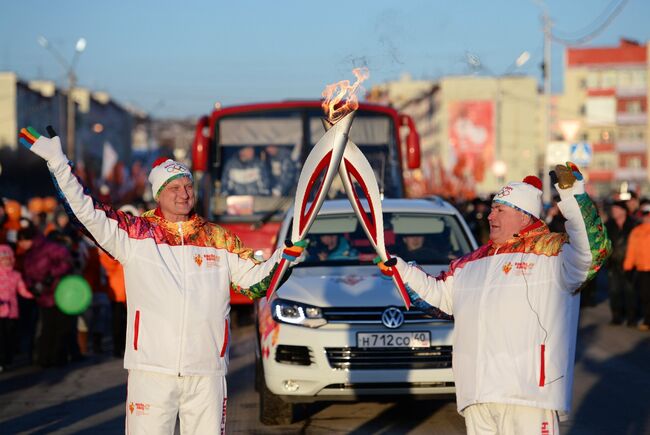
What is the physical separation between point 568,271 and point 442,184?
70.3 meters

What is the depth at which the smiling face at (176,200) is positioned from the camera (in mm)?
5613

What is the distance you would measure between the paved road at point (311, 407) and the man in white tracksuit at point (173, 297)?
11.2 feet

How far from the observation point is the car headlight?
878cm

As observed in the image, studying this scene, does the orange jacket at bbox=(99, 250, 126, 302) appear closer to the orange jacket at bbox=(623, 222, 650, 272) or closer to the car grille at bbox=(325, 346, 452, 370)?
the car grille at bbox=(325, 346, 452, 370)

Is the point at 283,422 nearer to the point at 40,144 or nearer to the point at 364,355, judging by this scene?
the point at 364,355

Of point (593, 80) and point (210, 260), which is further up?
point (593, 80)

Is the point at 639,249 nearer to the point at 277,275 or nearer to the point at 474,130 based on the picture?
the point at 277,275

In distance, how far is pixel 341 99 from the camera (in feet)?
18.9

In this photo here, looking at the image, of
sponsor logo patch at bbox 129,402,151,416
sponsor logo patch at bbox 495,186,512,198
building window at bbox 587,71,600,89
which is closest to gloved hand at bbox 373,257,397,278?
sponsor logo patch at bbox 495,186,512,198

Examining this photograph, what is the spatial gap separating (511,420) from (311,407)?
5033mm

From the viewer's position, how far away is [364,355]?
869 centimetres

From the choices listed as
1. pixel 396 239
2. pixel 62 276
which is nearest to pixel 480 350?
pixel 396 239

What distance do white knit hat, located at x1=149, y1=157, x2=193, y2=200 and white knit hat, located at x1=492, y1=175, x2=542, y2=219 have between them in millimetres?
1546

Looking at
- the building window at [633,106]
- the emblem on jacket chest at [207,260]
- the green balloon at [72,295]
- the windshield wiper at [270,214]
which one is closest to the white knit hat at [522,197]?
the emblem on jacket chest at [207,260]
